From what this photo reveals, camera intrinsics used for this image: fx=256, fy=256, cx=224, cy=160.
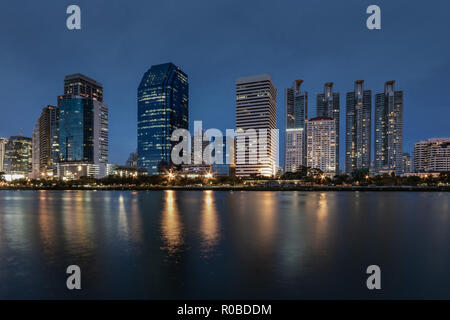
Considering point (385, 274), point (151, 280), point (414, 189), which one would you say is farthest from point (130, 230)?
point (414, 189)

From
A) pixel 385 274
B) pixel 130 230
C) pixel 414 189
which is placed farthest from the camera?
pixel 414 189

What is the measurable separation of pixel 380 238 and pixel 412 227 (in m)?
10.7

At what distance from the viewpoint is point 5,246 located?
77.9ft

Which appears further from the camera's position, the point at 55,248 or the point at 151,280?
the point at 55,248

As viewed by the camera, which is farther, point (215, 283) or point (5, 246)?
point (5, 246)

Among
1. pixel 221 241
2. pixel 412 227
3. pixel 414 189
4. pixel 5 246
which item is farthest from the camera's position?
pixel 414 189

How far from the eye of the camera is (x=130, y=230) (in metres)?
31.0

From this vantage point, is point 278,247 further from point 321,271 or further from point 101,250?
point 101,250

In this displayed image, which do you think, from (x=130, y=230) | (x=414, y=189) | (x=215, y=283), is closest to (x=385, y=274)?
(x=215, y=283)
